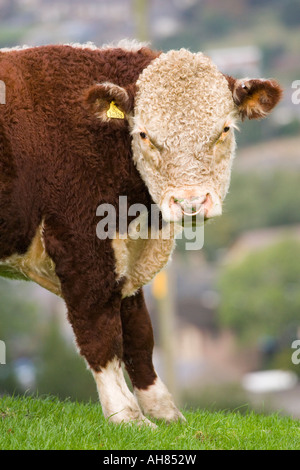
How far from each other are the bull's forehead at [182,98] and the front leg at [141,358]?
→ 1.74 metres

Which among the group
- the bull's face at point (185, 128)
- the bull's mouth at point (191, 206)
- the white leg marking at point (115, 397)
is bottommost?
the white leg marking at point (115, 397)

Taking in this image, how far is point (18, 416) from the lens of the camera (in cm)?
813

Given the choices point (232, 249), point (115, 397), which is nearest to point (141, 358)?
point (115, 397)

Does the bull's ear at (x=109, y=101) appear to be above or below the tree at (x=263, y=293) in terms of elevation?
above

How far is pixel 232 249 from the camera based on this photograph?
7819 cm

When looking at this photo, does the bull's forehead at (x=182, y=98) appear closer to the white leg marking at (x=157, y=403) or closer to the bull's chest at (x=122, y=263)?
the bull's chest at (x=122, y=263)

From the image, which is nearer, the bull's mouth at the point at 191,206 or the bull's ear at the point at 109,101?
the bull's mouth at the point at 191,206

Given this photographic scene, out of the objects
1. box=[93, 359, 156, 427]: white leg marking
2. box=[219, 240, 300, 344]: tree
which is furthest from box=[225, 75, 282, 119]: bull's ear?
box=[219, 240, 300, 344]: tree

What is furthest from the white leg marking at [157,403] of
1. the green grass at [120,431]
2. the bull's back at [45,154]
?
the bull's back at [45,154]

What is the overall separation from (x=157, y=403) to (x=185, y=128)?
99.1 inches

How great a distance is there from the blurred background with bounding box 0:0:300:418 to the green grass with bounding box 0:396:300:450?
29196 mm

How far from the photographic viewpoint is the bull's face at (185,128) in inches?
295

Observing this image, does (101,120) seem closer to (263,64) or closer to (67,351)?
(67,351)

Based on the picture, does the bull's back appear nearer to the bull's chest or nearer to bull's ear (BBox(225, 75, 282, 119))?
the bull's chest
